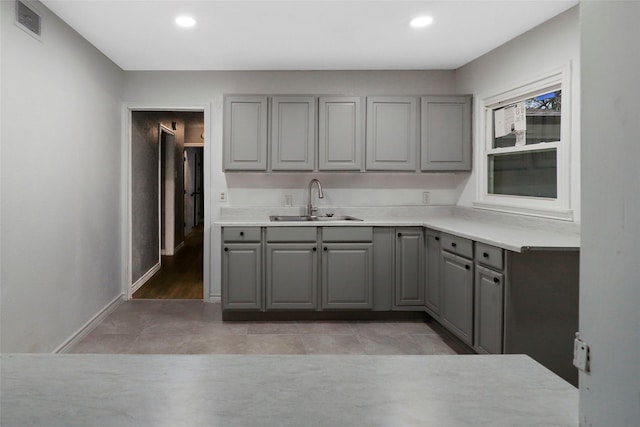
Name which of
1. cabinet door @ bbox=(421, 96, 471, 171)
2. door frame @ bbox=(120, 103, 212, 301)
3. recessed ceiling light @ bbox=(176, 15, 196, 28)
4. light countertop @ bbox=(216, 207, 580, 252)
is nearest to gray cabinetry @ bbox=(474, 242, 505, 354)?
Answer: light countertop @ bbox=(216, 207, 580, 252)

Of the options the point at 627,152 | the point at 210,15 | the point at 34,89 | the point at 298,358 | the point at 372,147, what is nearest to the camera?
the point at 627,152

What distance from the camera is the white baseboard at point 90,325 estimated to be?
9.78 ft

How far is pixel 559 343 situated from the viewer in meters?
2.40

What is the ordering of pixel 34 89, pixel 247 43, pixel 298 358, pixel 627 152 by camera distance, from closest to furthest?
pixel 627 152
pixel 298 358
pixel 34 89
pixel 247 43

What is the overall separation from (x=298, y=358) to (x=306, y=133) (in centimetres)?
326

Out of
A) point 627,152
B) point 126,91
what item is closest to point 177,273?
point 126,91

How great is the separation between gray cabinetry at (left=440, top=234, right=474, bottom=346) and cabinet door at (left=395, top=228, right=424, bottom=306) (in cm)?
38

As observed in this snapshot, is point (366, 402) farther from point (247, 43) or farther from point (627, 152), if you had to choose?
point (247, 43)

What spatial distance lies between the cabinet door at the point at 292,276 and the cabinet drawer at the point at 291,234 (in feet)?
0.15

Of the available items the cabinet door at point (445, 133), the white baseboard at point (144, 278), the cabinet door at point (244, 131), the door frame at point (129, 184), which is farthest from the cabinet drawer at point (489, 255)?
the white baseboard at point (144, 278)

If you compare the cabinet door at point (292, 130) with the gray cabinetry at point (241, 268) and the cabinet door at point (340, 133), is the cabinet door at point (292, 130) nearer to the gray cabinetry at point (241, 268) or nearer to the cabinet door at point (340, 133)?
the cabinet door at point (340, 133)

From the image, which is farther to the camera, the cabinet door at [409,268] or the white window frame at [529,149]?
the cabinet door at [409,268]

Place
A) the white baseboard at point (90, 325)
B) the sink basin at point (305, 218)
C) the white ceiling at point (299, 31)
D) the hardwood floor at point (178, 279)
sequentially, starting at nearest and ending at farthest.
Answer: the white ceiling at point (299, 31)
the white baseboard at point (90, 325)
the sink basin at point (305, 218)
the hardwood floor at point (178, 279)

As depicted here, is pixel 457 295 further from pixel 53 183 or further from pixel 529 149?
pixel 53 183
